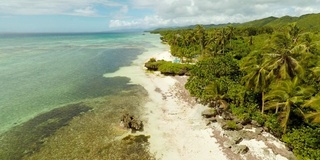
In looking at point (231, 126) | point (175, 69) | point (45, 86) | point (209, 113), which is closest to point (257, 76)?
point (231, 126)

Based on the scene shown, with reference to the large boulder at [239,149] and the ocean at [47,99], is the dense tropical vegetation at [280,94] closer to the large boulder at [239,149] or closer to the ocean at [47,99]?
the large boulder at [239,149]

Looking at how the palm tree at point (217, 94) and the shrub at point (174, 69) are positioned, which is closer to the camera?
the palm tree at point (217, 94)

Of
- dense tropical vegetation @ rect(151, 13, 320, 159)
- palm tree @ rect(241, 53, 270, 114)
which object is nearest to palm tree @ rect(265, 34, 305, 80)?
dense tropical vegetation @ rect(151, 13, 320, 159)

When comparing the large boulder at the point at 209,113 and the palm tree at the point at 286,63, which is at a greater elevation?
the palm tree at the point at 286,63

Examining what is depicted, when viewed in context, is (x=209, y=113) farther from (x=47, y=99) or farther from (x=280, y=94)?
(x=47, y=99)

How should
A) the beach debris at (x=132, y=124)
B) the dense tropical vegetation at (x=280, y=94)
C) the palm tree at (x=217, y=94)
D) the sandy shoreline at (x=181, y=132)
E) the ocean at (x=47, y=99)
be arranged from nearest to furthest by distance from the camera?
the dense tropical vegetation at (x=280, y=94) < the sandy shoreline at (x=181, y=132) < the ocean at (x=47, y=99) < the beach debris at (x=132, y=124) < the palm tree at (x=217, y=94)

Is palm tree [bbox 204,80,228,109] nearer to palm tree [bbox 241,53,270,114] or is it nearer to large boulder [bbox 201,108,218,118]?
large boulder [bbox 201,108,218,118]

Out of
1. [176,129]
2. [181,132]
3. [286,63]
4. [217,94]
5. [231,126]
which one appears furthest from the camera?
[217,94]

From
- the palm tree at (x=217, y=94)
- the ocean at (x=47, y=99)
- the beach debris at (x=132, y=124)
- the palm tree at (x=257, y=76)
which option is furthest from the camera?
the palm tree at (x=217, y=94)

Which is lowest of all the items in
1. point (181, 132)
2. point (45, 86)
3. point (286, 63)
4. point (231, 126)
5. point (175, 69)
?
point (181, 132)

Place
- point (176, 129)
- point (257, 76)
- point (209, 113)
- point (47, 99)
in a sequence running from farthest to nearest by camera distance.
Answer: point (47, 99), point (209, 113), point (176, 129), point (257, 76)

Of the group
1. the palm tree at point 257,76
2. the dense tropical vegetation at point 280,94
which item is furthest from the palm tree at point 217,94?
the palm tree at point 257,76
